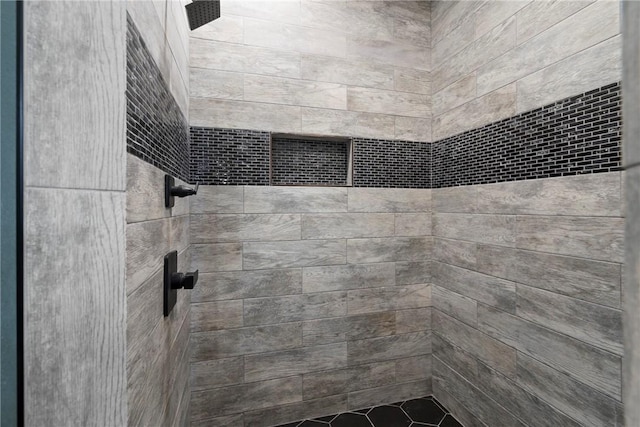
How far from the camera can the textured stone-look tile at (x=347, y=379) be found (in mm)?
1762

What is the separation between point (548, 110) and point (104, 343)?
67.8 inches

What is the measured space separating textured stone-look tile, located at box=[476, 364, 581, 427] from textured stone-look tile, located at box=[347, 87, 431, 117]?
1589 millimetres

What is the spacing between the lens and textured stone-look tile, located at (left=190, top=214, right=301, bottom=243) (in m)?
1.62

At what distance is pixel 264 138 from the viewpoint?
5.59 feet

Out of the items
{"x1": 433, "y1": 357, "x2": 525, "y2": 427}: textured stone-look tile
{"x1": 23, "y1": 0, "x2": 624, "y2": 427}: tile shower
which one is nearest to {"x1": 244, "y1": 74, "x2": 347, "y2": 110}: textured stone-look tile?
{"x1": 23, "y1": 0, "x2": 624, "y2": 427}: tile shower

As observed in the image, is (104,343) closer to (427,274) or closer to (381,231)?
(381,231)

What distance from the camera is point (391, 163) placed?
1.92m

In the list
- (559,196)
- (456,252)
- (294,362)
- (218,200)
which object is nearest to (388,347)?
(294,362)

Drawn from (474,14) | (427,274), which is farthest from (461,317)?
(474,14)

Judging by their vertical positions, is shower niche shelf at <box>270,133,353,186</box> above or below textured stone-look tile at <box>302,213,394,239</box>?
above

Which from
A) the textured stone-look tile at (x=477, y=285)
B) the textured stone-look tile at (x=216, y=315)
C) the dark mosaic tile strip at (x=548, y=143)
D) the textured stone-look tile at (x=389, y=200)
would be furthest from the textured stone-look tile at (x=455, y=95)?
the textured stone-look tile at (x=216, y=315)

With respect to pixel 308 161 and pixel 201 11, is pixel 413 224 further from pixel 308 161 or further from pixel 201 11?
pixel 201 11

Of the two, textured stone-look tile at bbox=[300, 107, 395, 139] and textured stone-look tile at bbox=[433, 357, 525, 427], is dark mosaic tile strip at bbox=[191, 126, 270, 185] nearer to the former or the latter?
textured stone-look tile at bbox=[300, 107, 395, 139]

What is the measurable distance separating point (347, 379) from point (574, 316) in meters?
1.24
